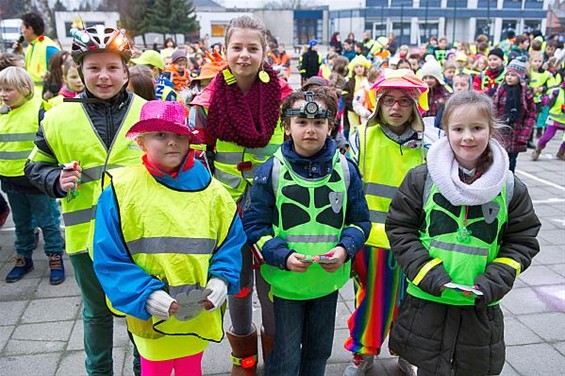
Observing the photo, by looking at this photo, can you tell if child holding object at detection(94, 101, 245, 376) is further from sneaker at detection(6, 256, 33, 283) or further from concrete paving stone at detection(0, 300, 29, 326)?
sneaker at detection(6, 256, 33, 283)

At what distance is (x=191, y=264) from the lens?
92.1 inches

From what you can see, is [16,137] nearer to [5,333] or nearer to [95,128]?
[5,333]

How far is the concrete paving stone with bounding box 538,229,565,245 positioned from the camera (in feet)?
18.9

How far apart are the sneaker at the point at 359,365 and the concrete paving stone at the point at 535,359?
99 centimetres

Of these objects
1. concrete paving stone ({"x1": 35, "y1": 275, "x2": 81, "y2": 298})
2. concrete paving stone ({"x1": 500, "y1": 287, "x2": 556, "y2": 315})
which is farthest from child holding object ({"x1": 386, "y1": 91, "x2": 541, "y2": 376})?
concrete paving stone ({"x1": 35, "y1": 275, "x2": 81, "y2": 298})

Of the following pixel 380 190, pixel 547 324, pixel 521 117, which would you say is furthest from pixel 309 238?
pixel 521 117

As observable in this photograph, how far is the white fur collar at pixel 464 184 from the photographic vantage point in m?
2.40

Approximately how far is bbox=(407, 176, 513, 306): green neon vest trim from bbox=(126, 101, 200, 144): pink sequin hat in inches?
49.6

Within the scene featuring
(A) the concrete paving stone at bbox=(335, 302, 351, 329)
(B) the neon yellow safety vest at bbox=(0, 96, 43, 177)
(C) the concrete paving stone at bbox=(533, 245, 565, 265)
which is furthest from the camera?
(C) the concrete paving stone at bbox=(533, 245, 565, 265)

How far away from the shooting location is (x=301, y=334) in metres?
2.84

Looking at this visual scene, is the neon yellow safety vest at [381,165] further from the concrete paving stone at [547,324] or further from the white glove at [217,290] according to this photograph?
the concrete paving stone at [547,324]

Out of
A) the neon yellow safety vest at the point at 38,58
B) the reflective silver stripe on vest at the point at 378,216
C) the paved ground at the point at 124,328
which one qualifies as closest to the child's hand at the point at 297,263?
the reflective silver stripe on vest at the point at 378,216

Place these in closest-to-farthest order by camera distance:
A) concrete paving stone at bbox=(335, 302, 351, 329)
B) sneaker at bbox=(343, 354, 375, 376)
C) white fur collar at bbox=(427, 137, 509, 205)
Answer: white fur collar at bbox=(427, 137, 509, 205)
sneaker at bbox=(343, 354, 375, 376)
concrete paving stone at bbox=(335, 302, 351, 329)

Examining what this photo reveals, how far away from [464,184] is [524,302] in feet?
8.17
